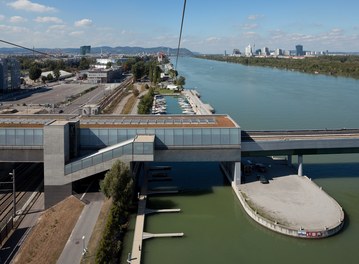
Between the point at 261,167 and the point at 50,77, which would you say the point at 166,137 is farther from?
the point at 50,77

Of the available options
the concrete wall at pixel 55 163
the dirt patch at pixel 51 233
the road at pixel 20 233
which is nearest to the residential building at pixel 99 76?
the concrete wall at pixel 55 163

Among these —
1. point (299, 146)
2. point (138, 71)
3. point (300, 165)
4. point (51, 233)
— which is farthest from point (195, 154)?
point (138, 71)

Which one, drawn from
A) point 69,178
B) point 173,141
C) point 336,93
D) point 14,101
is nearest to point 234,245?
point 173,141

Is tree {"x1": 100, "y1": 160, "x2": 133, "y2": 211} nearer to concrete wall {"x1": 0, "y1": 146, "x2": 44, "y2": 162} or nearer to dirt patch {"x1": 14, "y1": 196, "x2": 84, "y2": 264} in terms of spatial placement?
dirt patch {"x1": 14, "y1": 196, "x2": 84, "y2": 264}

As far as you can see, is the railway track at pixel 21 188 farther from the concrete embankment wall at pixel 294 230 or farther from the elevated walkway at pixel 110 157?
the concrete embankment wall at pixel 294 230

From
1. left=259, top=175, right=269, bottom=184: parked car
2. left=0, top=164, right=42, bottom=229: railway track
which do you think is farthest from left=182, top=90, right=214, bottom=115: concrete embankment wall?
left=0, top=164, right=42, bottom=229: railway track

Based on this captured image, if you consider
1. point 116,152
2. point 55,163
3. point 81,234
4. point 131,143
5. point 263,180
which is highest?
point 131,143
